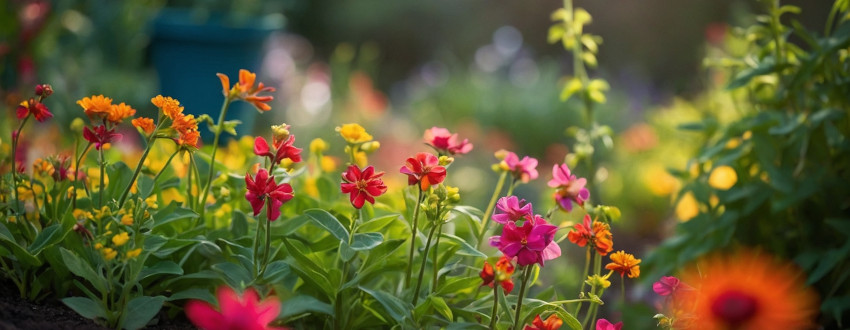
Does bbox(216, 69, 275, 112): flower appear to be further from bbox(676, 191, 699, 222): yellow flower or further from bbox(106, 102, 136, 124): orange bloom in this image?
bbox(676, 191, 699, 222): yellow flower

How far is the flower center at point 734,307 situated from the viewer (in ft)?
4.02

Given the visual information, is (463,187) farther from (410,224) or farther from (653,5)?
(653,5)

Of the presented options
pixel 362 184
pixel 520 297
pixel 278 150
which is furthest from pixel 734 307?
pixel 278 150

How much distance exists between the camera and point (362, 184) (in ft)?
3.38

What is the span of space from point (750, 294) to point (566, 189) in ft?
1.39

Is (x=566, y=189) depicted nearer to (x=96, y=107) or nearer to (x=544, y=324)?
(x=544, y=324)

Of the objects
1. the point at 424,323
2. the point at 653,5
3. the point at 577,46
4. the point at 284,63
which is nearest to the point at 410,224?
the point at 424,323

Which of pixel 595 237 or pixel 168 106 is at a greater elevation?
pixel 168 106

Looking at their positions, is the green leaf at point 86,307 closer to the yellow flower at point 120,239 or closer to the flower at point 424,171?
the yellow flower at point 120,239

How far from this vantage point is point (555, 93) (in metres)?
5.01

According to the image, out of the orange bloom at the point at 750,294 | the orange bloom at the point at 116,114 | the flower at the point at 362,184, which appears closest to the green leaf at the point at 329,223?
the flower at the point at 362,184

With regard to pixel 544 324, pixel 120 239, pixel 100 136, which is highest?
pixel 100 136

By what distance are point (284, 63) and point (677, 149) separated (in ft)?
9.86

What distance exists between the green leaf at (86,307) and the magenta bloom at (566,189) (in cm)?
63
